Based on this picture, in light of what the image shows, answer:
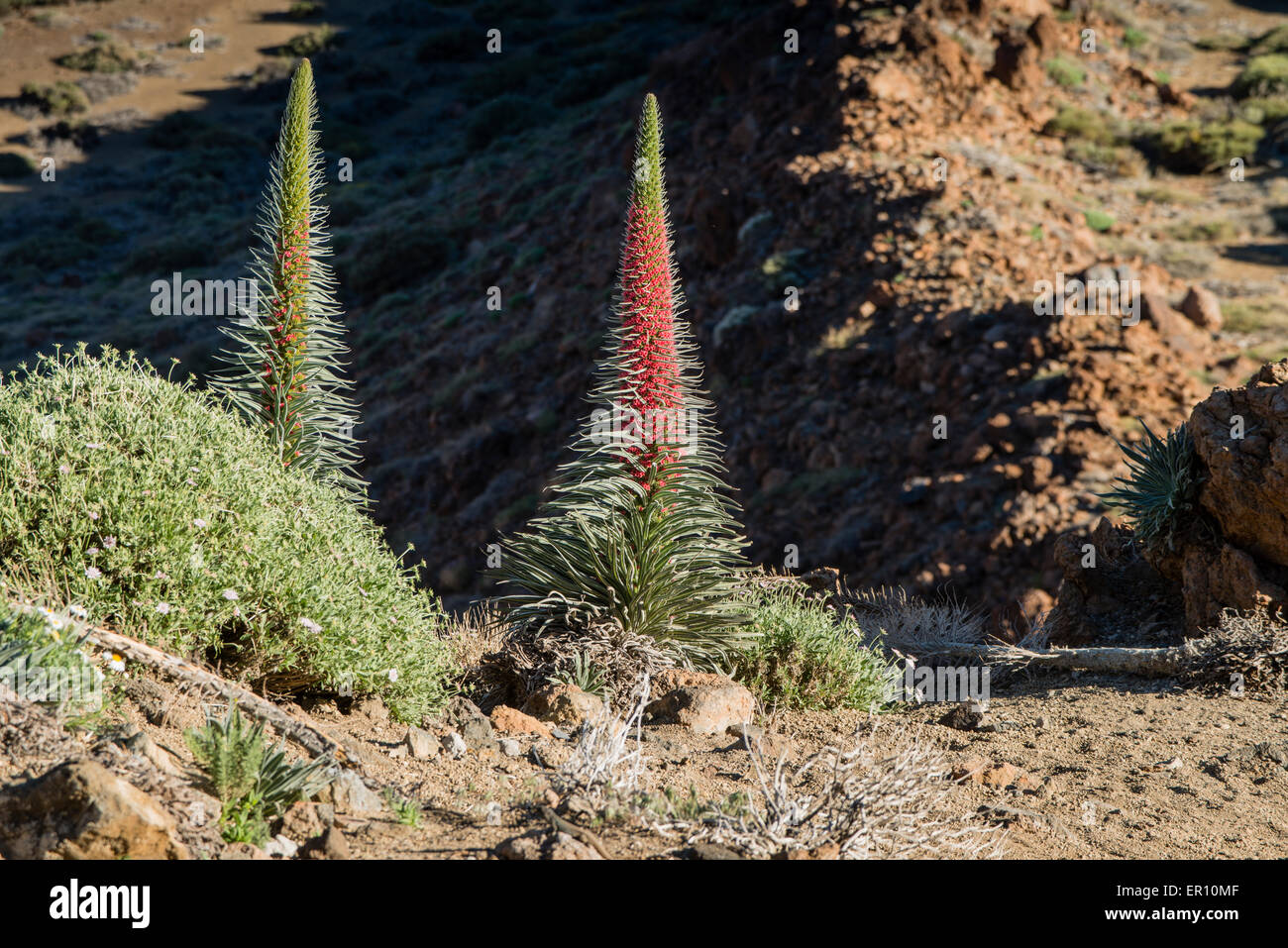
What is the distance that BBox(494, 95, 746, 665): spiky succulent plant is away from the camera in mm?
4914

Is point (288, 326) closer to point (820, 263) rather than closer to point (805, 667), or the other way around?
point (805, 667)

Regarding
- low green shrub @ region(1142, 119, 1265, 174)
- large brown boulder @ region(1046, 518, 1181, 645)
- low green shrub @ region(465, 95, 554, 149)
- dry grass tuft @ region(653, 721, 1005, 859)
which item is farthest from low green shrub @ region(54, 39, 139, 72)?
dry grass tuft @ region(653, 721, 1005, 859)

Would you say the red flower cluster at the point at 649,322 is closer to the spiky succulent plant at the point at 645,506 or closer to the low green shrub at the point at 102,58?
the spiky succulent plant at the point at 645,506

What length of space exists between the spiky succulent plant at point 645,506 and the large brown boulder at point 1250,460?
2.71 meters

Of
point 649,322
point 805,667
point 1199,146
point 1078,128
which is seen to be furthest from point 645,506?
point 1199,146

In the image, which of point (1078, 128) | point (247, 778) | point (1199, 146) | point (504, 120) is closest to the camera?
point (247, 778)

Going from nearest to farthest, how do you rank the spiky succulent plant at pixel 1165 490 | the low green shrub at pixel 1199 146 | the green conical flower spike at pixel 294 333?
the green conical flower spike at pixel 294 333, the spiky succulent plant at pixel 1165 490, the low green shrub at pixel 1199 146

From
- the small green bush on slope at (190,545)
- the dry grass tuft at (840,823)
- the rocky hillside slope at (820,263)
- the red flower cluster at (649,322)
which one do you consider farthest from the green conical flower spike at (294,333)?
the rocky hillside slope at (820,263)

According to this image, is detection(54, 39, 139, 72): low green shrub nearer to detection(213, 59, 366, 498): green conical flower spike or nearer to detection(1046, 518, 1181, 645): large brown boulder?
detection(213, 59, 366, 498): green conical flower spike

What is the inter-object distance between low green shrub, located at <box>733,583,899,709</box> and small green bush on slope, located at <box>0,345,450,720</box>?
162 centimetres

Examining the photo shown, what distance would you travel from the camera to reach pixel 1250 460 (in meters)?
5.53

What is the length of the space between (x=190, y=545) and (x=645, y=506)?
2014mm

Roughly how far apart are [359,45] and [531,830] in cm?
3877

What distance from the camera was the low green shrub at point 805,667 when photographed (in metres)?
5.18
